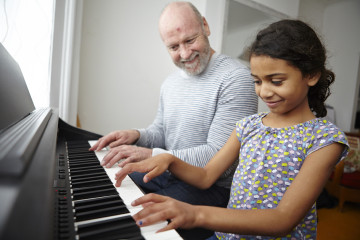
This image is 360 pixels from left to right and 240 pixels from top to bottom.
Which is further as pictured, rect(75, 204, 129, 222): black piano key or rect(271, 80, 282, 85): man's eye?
rect(271, 80, 282, 85): man's eye

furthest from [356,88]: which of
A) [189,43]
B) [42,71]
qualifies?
[42,71]

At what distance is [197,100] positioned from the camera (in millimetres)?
1443

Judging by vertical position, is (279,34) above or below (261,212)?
above

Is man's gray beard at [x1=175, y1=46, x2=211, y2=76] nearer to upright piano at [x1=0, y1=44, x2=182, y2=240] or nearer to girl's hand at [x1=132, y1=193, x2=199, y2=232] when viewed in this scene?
upright piano at [x1=0, y1=44, x2=182, y2=240]

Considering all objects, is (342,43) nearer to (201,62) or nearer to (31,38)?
(201,62)

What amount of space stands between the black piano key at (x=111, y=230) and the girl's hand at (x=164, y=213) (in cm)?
2

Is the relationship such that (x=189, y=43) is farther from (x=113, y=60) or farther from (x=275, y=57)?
(x=113, y=60)

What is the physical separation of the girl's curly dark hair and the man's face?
52cm

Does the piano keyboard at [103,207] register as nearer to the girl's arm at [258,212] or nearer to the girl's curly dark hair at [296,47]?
the girl's arm at [258,212]

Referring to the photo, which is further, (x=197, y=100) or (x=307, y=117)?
(x=197, y=100)

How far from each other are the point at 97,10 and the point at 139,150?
178cm

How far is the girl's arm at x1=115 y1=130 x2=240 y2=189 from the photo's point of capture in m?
0.82

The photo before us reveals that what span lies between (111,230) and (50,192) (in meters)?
0.14

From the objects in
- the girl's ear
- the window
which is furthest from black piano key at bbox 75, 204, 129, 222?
the window
